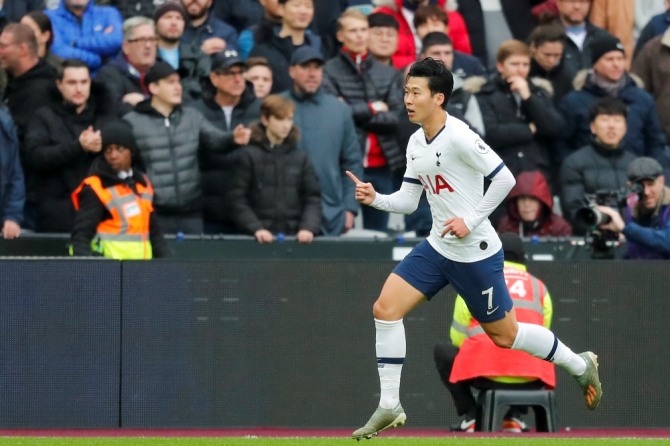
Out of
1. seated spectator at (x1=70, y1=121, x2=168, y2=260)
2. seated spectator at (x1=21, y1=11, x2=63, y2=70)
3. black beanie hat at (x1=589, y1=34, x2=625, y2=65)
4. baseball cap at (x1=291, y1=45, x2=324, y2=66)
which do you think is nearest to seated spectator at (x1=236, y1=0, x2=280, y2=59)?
Answer: baseball cap at (x1=291, y1=45, x2=324, y2=66)

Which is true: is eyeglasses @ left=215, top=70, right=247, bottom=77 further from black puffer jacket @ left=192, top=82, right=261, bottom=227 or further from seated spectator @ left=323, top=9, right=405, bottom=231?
seated spectator @ left=323, top=9, right=405, bottom=231

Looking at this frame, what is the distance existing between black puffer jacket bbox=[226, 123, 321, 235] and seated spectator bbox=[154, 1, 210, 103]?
110 centimetres

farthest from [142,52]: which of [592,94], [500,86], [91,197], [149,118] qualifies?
[592,94]

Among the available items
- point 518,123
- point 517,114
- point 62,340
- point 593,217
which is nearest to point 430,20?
point 517,114

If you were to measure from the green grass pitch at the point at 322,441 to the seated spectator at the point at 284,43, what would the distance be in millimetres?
5075

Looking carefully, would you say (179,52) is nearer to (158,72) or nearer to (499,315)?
(158,72)

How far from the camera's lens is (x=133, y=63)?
1380cm

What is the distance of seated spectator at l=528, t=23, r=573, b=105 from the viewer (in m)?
14.7

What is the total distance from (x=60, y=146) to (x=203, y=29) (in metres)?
2.35

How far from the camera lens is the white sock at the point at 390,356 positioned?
922cm

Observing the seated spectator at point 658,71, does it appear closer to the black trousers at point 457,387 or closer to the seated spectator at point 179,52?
the seated spectator at point 179,52

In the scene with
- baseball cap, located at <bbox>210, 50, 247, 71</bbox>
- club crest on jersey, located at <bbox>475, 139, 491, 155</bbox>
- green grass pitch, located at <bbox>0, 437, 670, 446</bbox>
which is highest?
baseball cap, located at <bbox>210, 50, 247, 71</bbox>

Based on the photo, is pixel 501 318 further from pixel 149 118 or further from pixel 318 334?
pixel 149 118

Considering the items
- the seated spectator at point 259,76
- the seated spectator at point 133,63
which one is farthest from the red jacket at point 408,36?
the seated spectator at point 133,63
